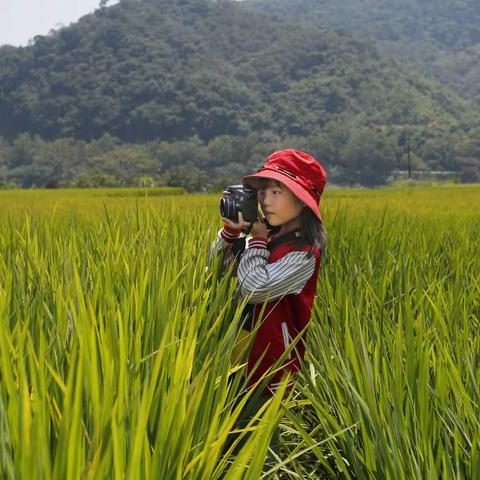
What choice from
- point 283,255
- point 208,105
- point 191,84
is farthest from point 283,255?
point 191,84

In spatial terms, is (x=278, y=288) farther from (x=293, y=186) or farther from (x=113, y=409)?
(x=113, y=409)

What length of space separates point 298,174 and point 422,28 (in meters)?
192

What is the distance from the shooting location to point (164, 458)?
0.74 metres

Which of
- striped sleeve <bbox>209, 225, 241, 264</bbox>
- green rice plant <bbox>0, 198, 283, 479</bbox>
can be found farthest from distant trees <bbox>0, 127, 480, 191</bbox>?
green rice plant <bbox>0, 198, 283, 479</bbox>

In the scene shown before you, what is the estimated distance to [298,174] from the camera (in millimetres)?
1641

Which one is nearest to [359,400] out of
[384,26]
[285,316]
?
[285,316]

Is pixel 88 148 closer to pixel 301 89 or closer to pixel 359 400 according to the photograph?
pixel 301 89

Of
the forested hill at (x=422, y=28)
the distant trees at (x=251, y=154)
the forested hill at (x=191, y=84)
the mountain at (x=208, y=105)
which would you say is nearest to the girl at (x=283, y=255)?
the mountain at (x=208, y=105)

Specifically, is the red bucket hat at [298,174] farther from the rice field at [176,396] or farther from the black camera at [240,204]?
the rice field at [176,396]

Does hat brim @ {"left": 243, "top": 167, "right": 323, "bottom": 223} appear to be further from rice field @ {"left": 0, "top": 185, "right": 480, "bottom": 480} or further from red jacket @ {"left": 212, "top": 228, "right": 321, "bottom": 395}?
rice field @ {"left": 0, "top": 185, "right": 480, "bottom": 480}

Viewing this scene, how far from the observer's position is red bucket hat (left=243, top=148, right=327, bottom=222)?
159cm

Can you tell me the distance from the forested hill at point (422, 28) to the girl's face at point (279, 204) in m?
149

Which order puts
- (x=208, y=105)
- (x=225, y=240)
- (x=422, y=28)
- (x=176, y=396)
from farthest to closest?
(x=422, y=28) < (x=208, y=105) < (x=225, y=240) < (x=176, y=396)

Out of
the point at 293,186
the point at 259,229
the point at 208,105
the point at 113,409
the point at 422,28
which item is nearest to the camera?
the point at 113,409
